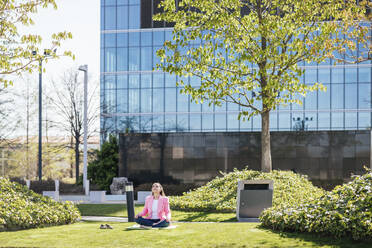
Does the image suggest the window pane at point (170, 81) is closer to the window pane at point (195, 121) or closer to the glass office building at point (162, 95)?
the glass office building at point (162, 95)

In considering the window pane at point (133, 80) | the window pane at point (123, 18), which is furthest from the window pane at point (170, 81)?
the window pane at point (123, 18)

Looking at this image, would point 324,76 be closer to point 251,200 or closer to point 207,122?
point 207,122

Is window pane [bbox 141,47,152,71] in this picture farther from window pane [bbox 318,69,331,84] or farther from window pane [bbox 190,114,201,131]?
window pane [bbox 318,69,331,84]

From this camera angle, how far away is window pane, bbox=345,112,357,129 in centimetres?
5959

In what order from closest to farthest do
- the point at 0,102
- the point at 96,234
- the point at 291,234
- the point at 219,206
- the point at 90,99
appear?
the point at 291,234
the point at 96,234
the point at 219,206
the point at 0,102
the point at 90,99

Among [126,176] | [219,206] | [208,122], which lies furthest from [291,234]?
[208,122]

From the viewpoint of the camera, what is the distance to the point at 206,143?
95.3ft

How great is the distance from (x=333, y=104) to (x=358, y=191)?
4957 centimetres

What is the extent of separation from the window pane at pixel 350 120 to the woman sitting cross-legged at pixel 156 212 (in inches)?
1931

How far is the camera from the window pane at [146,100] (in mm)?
62375

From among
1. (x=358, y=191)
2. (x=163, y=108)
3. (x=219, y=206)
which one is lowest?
(x=219, y=206)

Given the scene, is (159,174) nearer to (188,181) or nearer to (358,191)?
(188,181)

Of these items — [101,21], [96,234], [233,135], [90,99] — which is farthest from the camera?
[101,21]

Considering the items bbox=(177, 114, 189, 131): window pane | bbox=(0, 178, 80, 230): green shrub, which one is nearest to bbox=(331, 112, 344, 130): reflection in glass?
bbox=(177, 114, 189, 131): window pane
